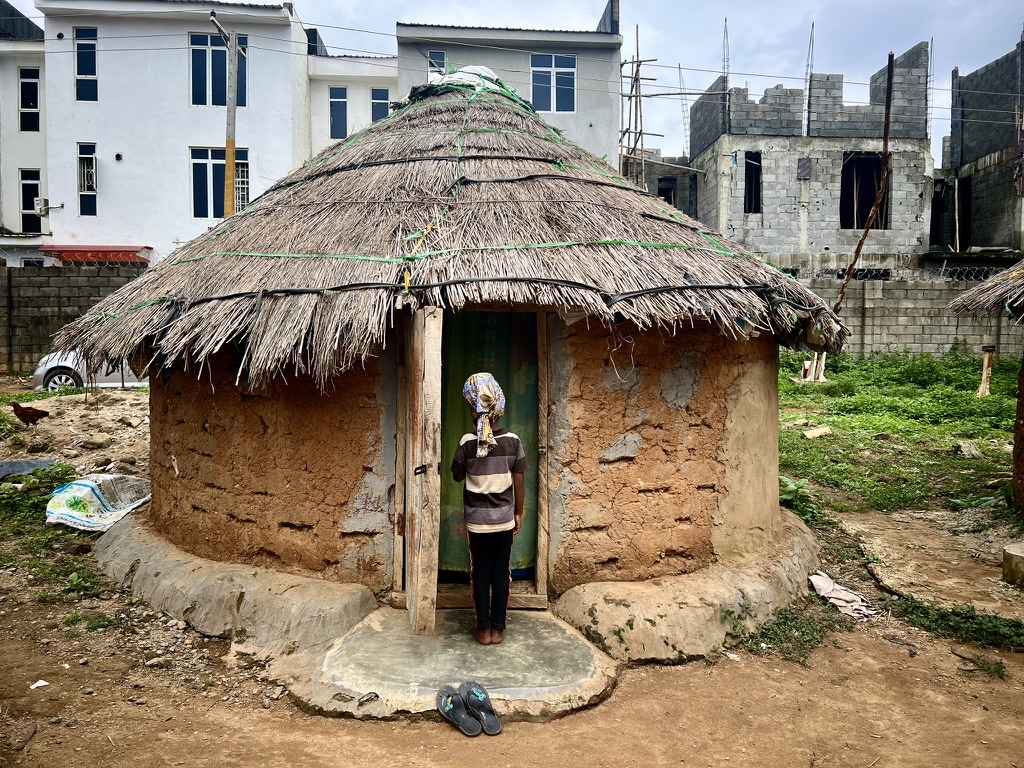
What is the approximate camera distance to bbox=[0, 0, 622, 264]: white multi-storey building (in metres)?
18.8

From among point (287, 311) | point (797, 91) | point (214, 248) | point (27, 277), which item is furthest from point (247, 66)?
point (287, 311)

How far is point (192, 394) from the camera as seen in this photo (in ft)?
16.8

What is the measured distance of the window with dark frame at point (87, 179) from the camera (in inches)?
748

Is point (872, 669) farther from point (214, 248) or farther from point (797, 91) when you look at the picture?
point (797, 91)

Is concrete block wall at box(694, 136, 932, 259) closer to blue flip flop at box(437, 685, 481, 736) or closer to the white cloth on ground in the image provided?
the white cloth on ground

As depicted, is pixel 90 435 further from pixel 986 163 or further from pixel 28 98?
pixel 986 163

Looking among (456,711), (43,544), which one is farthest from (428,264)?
(43,544)

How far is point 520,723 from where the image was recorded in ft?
11.9

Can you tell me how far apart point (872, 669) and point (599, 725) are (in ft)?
5.81

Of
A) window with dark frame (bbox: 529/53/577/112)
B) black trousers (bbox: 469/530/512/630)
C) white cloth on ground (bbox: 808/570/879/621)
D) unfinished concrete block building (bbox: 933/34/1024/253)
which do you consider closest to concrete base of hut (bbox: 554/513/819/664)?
white cloth on ground (bbox: 808/570/879/621)

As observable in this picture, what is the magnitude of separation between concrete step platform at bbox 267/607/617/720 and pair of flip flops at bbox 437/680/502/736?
0.07m

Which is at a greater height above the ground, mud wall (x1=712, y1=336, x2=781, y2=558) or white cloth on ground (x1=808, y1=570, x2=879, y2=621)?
mud wall (x1=712, y1=336, x2=781, y2=558)

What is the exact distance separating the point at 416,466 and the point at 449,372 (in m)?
1.10

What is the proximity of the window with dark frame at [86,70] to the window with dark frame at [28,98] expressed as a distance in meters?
1.85
